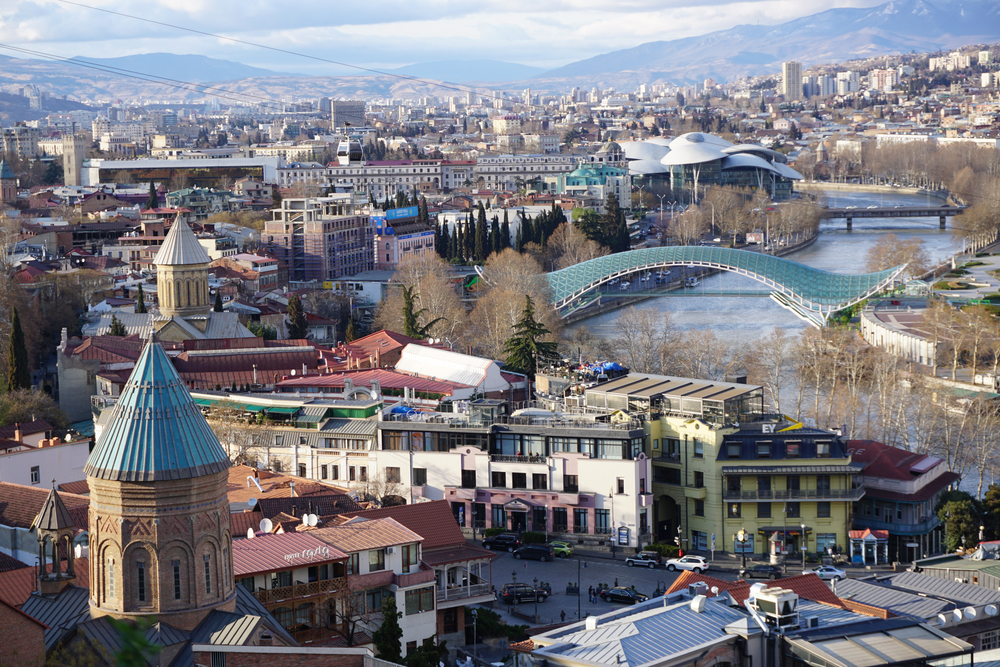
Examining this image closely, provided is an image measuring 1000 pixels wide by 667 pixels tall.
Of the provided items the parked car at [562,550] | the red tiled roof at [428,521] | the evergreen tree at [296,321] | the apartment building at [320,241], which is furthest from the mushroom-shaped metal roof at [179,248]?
the apartment building at [320,241]

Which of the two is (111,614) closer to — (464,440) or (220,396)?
(464,440)

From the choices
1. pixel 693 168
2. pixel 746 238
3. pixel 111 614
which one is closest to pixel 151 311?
pixel 111 614

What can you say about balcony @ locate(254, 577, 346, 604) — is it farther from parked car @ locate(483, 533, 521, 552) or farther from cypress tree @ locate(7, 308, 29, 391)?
cypress tree @ locate(7, 308, 29, 391)

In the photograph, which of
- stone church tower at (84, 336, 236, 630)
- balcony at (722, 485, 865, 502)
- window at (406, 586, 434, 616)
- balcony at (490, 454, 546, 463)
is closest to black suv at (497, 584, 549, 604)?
window at (406, 586, 434, 616)

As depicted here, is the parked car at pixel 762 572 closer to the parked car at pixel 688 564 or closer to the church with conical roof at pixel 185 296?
the parked car at pixel 688 564

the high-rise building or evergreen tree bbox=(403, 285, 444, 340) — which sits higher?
the high-rise building
